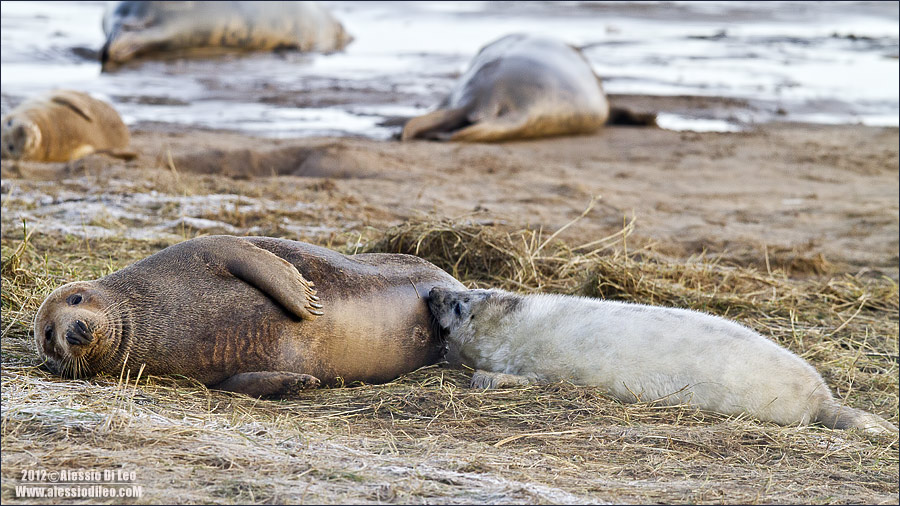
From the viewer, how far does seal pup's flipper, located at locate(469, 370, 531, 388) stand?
3.65m

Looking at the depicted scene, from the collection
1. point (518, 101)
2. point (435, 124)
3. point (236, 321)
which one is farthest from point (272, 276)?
point (518, 101)

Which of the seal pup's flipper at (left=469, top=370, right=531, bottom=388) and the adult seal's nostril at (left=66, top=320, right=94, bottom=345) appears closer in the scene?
the adult seal's nostril at (left=66, top=320, right=94, bottom=345)

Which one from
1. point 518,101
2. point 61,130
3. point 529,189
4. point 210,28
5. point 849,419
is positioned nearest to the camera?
point 849,419

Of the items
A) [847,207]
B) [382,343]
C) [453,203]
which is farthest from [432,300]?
[847,207]

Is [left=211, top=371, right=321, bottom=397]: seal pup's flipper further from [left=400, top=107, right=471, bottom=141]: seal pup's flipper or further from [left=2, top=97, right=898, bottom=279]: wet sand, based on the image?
[left=400, top=107, right=471, bottom=141]: seal pup's flipper

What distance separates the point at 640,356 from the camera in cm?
373

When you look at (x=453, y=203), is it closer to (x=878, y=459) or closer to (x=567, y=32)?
(x=878, y=459)

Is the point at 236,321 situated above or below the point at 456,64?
above

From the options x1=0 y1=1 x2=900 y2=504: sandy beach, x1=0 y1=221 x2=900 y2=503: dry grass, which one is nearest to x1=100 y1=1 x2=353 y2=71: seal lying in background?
x1=0 y1=1 x2=900 y2=504: sandy beach

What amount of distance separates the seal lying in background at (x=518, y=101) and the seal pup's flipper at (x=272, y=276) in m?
6.00

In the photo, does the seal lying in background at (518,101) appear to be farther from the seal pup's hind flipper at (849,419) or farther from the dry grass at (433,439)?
the seal pup's hind flipper at (849,419)

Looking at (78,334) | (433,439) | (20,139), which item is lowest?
(20,139)

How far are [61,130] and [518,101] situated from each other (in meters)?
4.34

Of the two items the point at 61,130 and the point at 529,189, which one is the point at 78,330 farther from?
the point at 61,130
